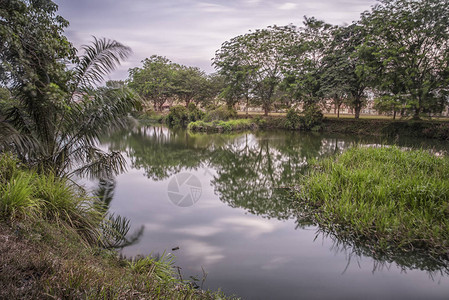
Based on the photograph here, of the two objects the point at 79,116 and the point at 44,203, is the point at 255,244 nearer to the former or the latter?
the point at 44,203

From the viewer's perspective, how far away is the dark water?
12.1 feet

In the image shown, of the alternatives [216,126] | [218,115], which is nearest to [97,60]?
[216,126]

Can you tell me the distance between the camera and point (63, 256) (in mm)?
2883

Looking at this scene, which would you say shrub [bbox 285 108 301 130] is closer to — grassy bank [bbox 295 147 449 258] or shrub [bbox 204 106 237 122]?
shrub [bbox 204 106 237 122]

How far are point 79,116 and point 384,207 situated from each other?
→ 6.44 m

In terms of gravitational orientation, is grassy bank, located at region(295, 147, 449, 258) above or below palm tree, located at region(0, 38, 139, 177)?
below

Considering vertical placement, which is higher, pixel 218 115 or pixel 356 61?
pixel 356 61

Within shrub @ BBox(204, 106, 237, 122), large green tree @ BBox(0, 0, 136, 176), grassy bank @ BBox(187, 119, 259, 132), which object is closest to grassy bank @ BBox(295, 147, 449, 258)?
large green tree @ BBox(0, 0, 136, 176)

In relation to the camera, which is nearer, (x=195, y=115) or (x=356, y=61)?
(x=356, y=61)

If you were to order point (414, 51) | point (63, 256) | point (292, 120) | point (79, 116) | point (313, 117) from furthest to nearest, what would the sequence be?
point (292, 120), point (313, 117), point (414, 51), point (79, 116), point (63, 256)

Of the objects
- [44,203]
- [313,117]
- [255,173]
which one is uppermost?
[313,117]

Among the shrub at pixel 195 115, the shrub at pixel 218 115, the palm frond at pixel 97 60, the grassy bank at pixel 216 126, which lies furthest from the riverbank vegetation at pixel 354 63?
the palm frond at pixel 97 60

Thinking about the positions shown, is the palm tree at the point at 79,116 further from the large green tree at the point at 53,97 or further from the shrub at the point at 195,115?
the shrub at the point at 195,115

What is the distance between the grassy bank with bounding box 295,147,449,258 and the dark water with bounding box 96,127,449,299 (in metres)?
0.27
